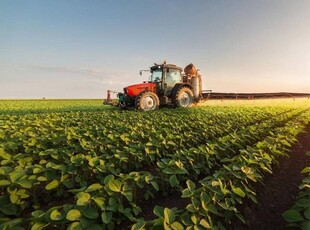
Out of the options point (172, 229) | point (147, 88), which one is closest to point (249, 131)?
point (172, 229)

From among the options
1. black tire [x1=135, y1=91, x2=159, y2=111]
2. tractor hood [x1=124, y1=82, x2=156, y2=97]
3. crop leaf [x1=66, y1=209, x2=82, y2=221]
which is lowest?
crop leaf [x1=66, y1=209, x2=82, y2=221]

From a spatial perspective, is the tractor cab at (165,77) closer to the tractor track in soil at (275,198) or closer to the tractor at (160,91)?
the tractor at (160,91)

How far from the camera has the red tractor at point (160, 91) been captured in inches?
471

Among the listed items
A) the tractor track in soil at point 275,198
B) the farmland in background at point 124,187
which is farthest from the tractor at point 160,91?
the tractor track in soil at point 275,198

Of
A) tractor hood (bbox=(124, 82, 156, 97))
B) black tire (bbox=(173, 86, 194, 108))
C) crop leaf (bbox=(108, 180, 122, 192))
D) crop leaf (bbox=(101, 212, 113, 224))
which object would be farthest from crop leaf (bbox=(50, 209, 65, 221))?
black tire (bbox=(173, 86, 194, 108))

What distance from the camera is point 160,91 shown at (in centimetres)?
1291

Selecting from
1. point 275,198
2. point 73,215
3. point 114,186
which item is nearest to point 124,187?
point 114,186

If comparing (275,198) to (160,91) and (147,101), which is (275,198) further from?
(160,91)

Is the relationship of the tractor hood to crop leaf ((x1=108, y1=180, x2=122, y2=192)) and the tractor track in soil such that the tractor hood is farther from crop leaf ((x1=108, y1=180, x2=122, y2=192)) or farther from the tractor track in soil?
crop leaf ((x1=108, y1=180, x2=122, y2=192))

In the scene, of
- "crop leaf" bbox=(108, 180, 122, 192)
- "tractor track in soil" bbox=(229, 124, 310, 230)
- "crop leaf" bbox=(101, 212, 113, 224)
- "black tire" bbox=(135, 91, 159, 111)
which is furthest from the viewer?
"black tire" bbox=(135, 91, 159, 111)

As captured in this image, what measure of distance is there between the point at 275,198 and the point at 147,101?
893cm

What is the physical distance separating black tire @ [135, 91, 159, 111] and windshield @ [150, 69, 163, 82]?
3.89 ft

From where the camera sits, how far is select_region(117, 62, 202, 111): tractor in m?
12.0

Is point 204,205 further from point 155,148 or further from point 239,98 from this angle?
point 239,98
